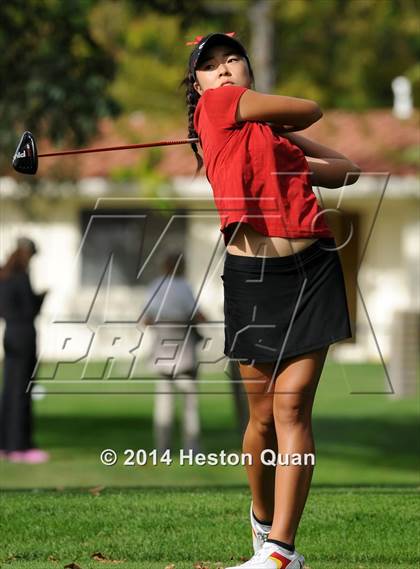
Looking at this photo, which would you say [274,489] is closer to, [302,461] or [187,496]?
[302,461]

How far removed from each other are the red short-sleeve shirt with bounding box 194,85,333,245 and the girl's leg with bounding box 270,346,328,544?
1.65 feet

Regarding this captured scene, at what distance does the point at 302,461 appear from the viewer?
5.46 meters

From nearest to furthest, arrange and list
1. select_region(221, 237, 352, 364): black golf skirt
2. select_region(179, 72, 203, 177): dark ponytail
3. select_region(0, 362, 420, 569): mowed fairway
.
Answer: select_region(221, 237, 352, 364): black golf skirt < select_region(179, 72, 203, 177): dark ponytail < select_region(0, 362, 420, 569): mowed fairway

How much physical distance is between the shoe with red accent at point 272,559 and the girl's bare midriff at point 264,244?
3.52 feet

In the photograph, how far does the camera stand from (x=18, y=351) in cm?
1583

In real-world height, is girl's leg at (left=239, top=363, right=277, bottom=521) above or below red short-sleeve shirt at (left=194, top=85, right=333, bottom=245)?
below

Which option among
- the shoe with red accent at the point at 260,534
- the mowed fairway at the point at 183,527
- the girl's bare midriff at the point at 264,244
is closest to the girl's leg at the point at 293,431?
the shoe with red accent at the point at 260,534

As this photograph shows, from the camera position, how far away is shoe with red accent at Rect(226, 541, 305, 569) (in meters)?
5.38

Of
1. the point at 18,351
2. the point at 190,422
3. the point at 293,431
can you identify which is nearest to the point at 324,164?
the point at 293,431

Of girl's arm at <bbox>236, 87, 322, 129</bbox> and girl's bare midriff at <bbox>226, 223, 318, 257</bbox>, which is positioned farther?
girl's bare midriff at <bbox>226, 223, 318, 257</bbox>

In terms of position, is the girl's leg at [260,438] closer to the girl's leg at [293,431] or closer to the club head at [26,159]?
the girl's leg at [293,431]

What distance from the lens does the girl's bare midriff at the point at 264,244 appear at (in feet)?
18.1

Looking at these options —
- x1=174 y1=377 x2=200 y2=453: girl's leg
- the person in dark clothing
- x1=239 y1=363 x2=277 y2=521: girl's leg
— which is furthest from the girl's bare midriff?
the person in dark clothing

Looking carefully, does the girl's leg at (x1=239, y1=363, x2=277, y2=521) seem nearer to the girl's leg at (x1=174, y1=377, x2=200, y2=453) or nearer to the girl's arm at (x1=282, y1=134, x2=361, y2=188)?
the girl's arm at (x1=282, y1=134, x2=361, y2=188)
